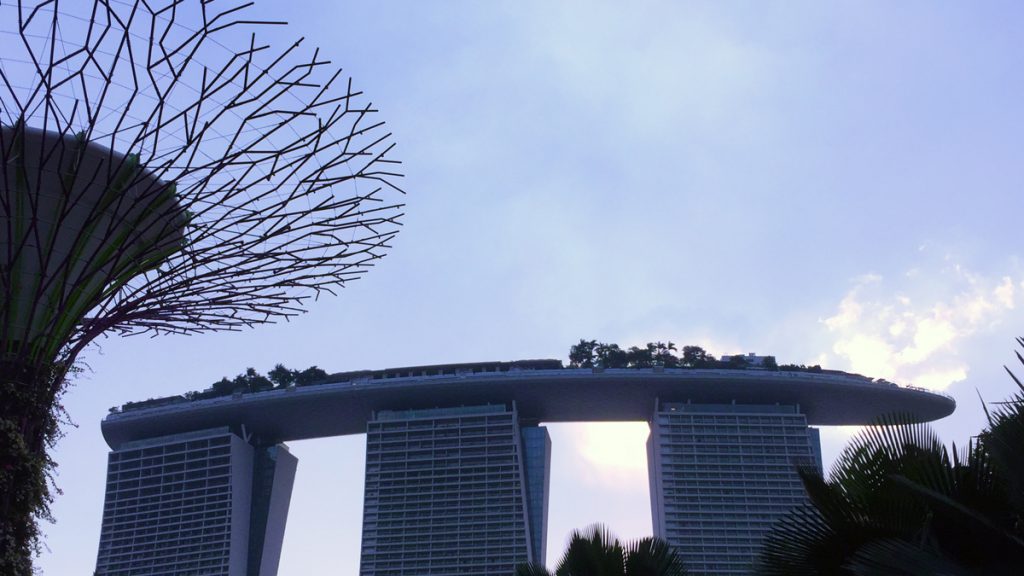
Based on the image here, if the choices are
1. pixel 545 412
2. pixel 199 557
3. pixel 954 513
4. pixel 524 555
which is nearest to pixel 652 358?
pixel 545 412

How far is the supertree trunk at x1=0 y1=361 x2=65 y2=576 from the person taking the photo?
482 inches

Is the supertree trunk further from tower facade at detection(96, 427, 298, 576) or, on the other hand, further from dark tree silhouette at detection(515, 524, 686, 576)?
tower facade at detection(96, 427, 298, 576)

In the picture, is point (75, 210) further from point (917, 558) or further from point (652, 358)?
point (652, 358)

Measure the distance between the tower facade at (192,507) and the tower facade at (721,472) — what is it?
4167cm

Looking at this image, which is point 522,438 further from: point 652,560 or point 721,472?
point 652,560

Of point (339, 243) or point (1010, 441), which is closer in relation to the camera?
point (1010, 441)

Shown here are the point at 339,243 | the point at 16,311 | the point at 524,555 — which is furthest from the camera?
the point at 524,555

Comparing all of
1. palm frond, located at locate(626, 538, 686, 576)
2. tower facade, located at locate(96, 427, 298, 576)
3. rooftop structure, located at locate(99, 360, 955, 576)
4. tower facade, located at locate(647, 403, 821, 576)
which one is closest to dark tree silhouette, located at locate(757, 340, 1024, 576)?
palm frond, located at locate(626, 538, 686, 576)

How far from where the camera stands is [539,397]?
109 metres

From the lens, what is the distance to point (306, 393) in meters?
106

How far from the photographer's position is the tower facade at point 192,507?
368 feet

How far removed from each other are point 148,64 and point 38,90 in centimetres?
136

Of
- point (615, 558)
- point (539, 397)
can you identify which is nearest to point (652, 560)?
point (615, 558)

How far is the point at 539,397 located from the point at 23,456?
96909mm
